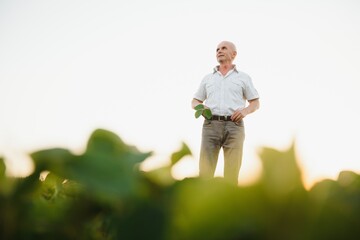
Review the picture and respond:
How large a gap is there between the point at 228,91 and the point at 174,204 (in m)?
5.93

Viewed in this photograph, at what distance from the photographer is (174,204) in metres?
0.46

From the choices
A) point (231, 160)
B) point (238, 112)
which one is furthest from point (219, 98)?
point (231, 160)

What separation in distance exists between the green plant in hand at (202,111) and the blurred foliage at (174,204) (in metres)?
5.47

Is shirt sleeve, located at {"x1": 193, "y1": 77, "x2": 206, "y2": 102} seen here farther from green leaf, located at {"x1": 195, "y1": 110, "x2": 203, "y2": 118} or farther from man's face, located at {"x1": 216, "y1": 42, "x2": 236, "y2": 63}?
green leaf, located at {"x1": 195, "y1": 110, "x2": 203, "y2": 118}

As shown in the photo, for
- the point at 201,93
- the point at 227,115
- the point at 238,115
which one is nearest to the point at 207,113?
the point at 227,115

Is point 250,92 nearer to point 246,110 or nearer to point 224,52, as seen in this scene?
point 246,110

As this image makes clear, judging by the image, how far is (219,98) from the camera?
628cm

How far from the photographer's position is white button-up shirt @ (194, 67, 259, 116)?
245 inches

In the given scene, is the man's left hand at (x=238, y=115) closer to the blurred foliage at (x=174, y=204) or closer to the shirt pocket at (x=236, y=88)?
the shirt pocket at (x=236, y=88)

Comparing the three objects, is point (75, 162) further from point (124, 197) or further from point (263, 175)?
point (263, 175)

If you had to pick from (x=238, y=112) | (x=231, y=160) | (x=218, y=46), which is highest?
(x=218, y=46)

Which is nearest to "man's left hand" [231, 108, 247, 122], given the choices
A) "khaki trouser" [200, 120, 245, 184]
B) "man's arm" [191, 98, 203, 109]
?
"khaki trouser" [200, 120, 245, 184]

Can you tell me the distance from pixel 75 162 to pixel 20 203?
153 mm

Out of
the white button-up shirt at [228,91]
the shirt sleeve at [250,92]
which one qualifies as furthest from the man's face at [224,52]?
the shirt sleeve at [250,92]
